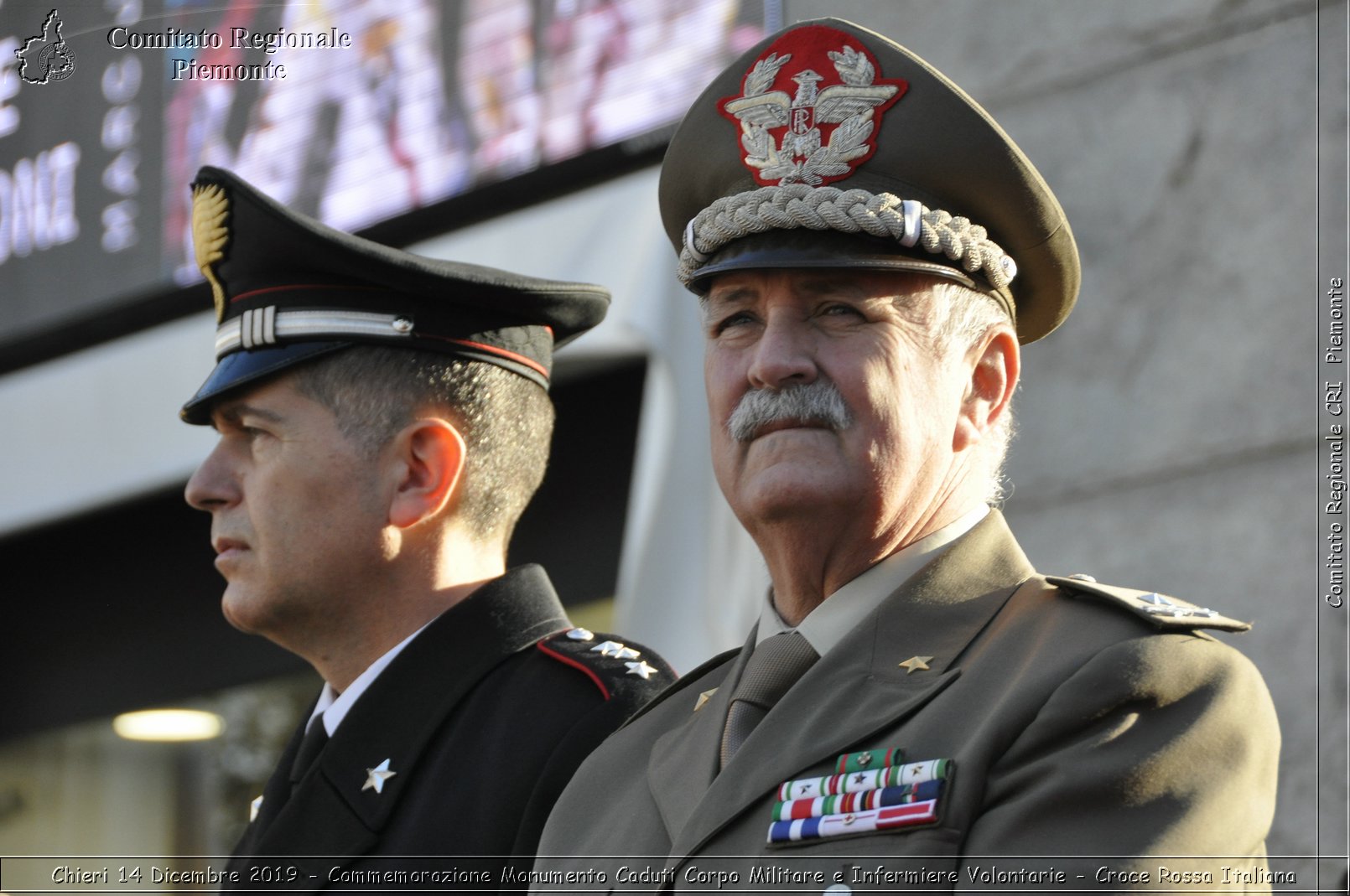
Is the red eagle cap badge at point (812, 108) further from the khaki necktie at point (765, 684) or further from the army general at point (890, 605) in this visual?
the khaki necktie at point (765, 684)

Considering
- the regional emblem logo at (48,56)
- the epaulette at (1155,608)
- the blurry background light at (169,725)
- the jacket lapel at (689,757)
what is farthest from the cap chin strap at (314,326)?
the regional emblem logo at (48,56)

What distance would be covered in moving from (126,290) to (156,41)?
0.84m

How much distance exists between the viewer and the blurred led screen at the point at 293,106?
5.15 metres

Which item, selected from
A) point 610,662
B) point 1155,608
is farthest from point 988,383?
point 610,662

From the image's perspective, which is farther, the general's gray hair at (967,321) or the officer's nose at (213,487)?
the officer's nose at (213,487)

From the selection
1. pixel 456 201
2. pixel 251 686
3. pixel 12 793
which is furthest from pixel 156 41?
pixel 12 793

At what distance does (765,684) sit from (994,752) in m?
0.42

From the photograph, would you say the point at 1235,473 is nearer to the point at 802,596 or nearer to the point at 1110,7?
the point at 1110,7

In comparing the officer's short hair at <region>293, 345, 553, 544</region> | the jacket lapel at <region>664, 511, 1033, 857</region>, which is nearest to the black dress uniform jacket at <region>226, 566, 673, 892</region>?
the officer's short hair at <region>293, 345, 553, 544</region>

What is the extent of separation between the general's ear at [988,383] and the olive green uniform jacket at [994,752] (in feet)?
0.47

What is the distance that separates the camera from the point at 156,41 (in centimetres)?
619

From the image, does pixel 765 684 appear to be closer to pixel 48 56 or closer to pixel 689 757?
pixel 689 757

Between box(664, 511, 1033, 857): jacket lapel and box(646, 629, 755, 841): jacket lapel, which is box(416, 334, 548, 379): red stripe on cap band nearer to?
box(646, 629, 755, 841): jacket lapel

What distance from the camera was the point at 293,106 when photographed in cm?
590
